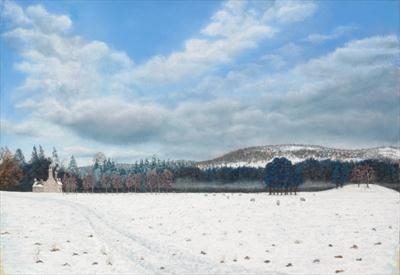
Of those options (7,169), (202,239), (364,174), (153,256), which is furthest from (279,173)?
(153,256)

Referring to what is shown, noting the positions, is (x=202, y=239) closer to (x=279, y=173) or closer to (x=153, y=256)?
(x=153, y=256)

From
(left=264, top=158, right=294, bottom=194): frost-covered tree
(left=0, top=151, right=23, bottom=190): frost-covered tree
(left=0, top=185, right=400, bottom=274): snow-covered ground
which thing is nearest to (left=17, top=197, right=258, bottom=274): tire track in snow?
(left=0, top=185, right=400, bottom=274): snow-covered ground

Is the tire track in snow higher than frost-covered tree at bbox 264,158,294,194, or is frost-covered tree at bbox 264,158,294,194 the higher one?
frost-covered tree at bbox 264,158,294,194

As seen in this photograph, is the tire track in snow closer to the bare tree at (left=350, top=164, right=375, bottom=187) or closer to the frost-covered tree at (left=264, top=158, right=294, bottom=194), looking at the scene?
the frost-covered tree at (left=264, top=158, right=294, bottom=194)

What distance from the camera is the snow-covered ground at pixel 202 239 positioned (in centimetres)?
2488

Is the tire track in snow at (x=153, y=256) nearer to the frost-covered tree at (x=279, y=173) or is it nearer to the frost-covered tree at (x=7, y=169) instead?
the frost-covered tree at (x=7, y=169)

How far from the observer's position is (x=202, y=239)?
3359 centimetres

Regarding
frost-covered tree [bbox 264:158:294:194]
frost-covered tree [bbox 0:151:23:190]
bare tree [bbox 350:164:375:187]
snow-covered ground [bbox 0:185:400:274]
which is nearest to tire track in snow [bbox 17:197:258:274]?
snow-covered ground [bbox 0:185:400:274]

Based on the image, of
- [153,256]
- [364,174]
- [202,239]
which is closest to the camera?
[153,256]

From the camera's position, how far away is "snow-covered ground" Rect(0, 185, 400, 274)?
24.9m

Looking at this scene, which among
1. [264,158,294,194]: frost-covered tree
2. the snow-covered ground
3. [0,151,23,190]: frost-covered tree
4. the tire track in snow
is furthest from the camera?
[264,158,294,194]: frost-covered tree

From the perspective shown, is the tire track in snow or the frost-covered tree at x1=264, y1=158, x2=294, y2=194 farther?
the frost-covered tree at x1=264, y1=158, x2=294, y2=194

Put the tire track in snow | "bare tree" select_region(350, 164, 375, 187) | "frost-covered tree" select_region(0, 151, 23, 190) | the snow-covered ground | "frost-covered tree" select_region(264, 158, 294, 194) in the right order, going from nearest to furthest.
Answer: the snow-covered ground → the tire track in snow → "frost-covered tree" select_region(0, 151, 23, 190) → "frost-covered tree" select_region(264, 158, 294, 194) → "bare tree" select_region(350, 164, 375, 187)

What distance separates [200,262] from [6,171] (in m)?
80.8
